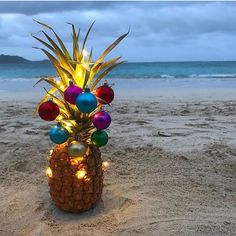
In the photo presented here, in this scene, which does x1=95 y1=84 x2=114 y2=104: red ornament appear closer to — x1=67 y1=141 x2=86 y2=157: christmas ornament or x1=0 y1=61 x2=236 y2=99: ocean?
x1=67 y1=141 x2=86 y2=157: christmas ornament

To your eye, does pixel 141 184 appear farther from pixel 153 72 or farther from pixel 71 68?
pixel 153 72

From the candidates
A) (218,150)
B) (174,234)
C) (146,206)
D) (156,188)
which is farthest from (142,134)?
(174,234)

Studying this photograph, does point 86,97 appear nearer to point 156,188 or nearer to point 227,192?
point 156,188

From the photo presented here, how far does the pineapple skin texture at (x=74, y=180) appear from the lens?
112 inches

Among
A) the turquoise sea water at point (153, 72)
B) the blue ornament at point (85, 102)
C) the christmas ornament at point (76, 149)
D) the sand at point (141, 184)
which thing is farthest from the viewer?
the turquoise sea water at point (153, 72)

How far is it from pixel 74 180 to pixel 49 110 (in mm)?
536

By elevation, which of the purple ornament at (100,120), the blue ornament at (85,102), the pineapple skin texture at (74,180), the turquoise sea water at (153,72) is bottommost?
the turquoise sea water at (153,72)

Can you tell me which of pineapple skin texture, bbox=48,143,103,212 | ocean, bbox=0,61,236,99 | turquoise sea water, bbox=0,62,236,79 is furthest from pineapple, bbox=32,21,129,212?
turquoise sea water, bbox=0,62,236,79

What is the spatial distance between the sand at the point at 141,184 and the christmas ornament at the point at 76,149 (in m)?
0.52

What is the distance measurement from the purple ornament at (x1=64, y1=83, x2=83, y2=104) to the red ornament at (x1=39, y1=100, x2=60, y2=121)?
129 millimetres

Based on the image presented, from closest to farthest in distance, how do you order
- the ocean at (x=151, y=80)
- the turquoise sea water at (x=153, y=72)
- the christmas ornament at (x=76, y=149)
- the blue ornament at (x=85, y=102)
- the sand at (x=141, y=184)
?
the blue ornament at (x=85, y=102) → the christmas ornament at (x=76, y=149) → the sand at (x=141, y=184) → the ocean at (x=151, y=80) → the turquoise sea water at (x=153, y=72)

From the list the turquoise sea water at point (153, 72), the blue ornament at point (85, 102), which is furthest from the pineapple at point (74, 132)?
the turquoise sea water at point (153, 72)

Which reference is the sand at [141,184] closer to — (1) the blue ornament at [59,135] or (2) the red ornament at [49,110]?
(1) the blue ornament at [59,135]

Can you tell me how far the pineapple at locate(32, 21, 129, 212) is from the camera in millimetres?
2826
